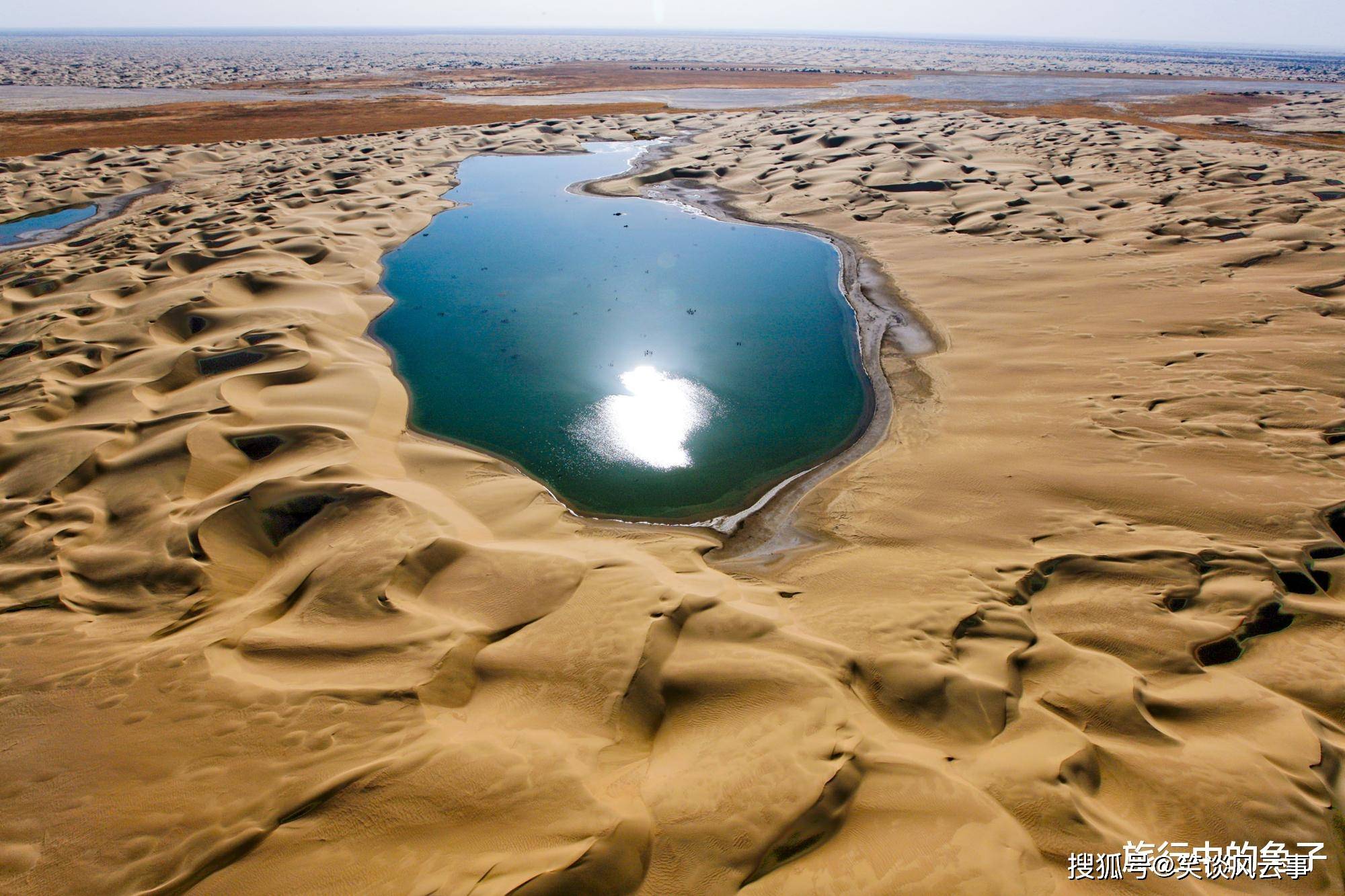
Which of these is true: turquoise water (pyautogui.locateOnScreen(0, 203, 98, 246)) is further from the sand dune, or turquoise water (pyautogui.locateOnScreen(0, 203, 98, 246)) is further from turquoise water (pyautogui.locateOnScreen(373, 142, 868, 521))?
turquoise water (pyautogui.locateOnScreen(373, 142, 868, 521))

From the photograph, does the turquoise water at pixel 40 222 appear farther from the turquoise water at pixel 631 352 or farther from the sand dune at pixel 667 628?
the turquoise water at pixel 631 352

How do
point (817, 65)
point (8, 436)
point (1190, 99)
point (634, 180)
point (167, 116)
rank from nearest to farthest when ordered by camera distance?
point (8, 436), point (634, 180), point (167, 116), point (1190, 99), point (817, 65)

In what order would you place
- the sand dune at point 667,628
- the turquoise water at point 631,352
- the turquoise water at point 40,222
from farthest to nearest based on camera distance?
the turquoise water at point 40,222
the turquoise water at point 631,352
the sand dune at point 667,628

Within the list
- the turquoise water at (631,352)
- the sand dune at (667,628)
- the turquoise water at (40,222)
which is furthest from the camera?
the turquoise water at (40,222)

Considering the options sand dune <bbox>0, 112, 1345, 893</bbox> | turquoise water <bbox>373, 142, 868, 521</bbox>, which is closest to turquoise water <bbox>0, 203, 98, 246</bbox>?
sand dune <bbox>0, 112, 1345, 893</bbox>

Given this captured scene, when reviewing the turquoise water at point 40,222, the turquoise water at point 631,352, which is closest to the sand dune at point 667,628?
the turquoise water at point 631,352

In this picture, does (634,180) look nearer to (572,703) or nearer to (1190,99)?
(572,703)

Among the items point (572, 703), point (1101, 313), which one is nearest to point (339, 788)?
point (572, 703)

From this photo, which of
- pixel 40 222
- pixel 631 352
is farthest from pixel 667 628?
pixel 40 222
